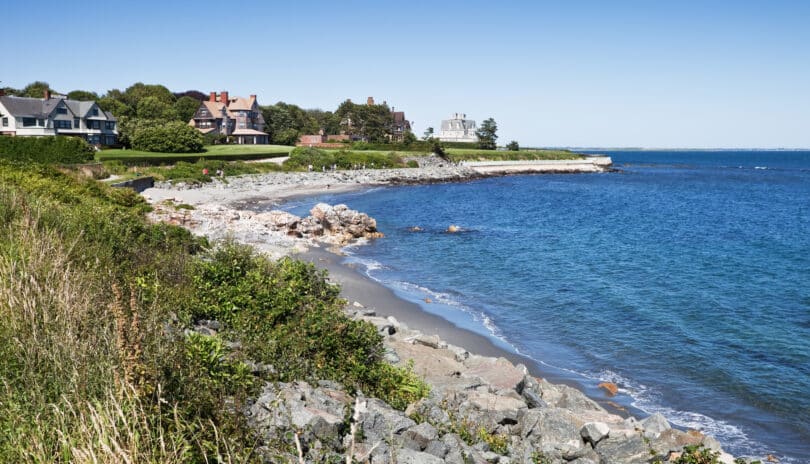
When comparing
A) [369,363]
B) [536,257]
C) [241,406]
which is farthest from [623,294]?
[241,406]

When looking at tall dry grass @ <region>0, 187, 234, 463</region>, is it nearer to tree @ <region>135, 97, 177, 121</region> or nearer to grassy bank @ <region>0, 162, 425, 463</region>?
grassy bank @ <region>0, 162, 425, 463</region>

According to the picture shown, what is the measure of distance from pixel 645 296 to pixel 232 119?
328ft

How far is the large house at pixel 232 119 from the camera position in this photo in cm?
10706

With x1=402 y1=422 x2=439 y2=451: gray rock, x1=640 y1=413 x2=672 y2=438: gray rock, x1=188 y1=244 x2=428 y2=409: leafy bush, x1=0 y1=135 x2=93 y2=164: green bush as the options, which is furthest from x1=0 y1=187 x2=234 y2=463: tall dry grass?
x1=0 y1=135 x2=93 y2=164: green bush

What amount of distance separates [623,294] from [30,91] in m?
109

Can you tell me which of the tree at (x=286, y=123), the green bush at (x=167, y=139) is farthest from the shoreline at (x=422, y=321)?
the tree at (x=286, y=123)

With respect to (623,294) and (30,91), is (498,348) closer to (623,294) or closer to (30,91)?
(623,294)

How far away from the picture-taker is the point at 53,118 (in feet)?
260

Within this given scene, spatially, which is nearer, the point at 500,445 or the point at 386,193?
the point at 500,445

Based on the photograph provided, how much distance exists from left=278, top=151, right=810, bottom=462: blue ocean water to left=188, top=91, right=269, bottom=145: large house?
59.4 meters

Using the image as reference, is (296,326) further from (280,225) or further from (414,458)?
(280,225)

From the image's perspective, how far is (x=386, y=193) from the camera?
2704 inches

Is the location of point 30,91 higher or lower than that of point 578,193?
higher

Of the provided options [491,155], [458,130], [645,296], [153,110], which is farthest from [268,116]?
[645,296]
